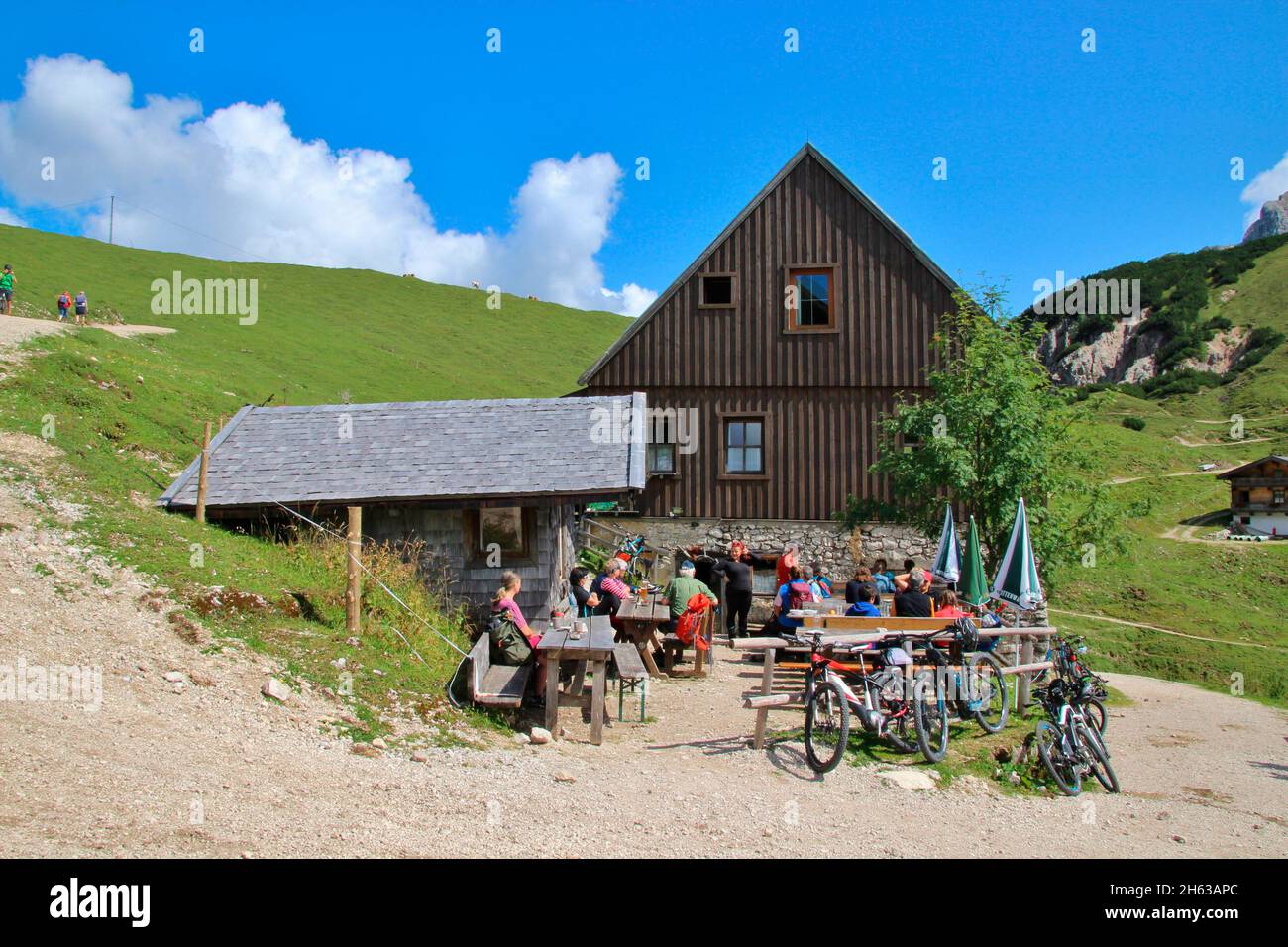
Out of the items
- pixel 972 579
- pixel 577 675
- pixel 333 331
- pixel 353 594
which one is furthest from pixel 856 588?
pixel 333 331

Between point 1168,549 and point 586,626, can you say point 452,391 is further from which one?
point 586,626

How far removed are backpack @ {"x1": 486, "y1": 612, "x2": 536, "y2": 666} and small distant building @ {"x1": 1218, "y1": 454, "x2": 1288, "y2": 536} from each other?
33774 mm

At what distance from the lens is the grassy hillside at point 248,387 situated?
10.6 metres

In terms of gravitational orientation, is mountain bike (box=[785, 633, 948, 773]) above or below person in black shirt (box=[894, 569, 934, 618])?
below

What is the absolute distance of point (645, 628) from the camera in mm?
13398

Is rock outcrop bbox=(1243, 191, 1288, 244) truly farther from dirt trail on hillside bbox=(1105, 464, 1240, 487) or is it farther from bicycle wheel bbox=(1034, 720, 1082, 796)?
bicycle wheel bbox=(1034, 720, 1082, 796)

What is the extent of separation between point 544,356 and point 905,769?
53.2 m

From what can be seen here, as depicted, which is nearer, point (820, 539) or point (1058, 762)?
point (1058, 762)

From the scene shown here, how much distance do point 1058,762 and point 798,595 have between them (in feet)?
19.0

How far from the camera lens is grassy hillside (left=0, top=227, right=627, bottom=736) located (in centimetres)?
1059

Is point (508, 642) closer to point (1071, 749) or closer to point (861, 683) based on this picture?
point (861, 683)

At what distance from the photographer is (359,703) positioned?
30.2 ft

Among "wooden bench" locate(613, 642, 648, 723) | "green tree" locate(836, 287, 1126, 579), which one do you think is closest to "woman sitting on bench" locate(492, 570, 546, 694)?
"wooden bench" locate(613, 642, 648, 723)
